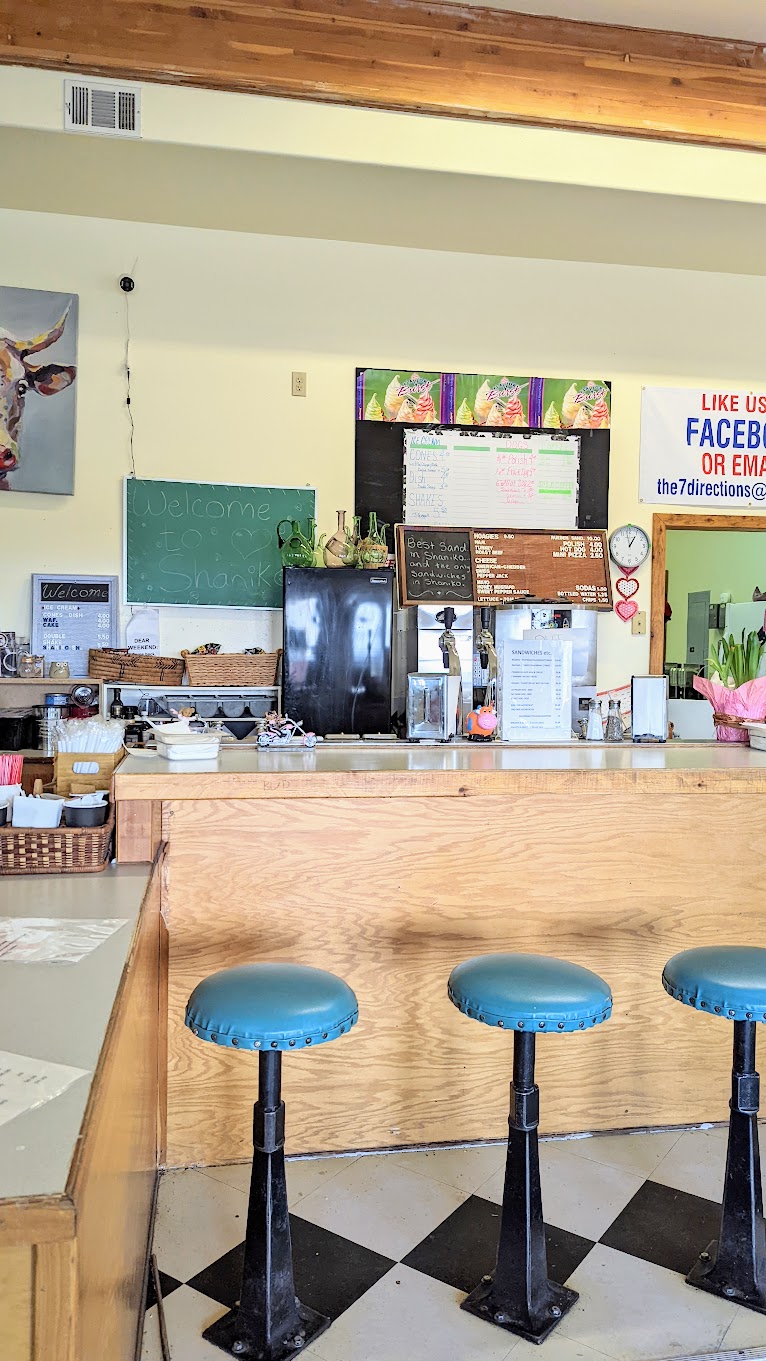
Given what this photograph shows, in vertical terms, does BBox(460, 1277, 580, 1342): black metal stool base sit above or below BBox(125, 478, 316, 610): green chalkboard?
below

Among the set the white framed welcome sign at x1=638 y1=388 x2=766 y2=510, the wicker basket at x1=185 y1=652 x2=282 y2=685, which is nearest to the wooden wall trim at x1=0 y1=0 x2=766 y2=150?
the white framed welcome sign at x1=638 y1=388 x2=766 y2=510

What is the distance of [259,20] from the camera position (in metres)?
3.65

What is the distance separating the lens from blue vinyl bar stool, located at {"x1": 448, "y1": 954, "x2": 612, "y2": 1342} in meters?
1.99

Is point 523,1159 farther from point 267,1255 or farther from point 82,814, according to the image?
point 82,814

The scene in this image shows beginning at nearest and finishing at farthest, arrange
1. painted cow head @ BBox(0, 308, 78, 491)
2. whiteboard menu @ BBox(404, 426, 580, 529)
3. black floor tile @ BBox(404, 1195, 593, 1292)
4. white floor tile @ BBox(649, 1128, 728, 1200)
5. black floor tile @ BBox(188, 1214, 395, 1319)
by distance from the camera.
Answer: black floor tile @ BBox(188, 1214, 395, 1319) < black floor tile @ BBox(404, 1195, 593, 1292) < white floor tile @ BBox(649, 1128, 728, 1200) < painted cow head @ BBox(0, 308, 78, 491) < whiteboard menu @ BBox(404, 426, 580, 529)

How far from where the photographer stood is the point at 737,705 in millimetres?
3387

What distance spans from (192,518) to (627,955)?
343cm

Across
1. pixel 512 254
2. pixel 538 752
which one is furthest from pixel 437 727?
pixel 512 254

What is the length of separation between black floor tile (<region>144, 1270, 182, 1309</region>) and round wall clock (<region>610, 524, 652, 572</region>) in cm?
440

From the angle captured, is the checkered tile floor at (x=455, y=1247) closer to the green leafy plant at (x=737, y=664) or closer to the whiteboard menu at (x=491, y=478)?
the green leafy plant at (x=737, y=664)

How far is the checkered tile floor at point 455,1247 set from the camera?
6.49 ft

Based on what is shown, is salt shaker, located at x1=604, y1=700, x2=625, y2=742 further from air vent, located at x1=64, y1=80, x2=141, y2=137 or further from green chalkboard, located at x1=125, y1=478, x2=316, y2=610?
air vent, located at x1=64, y1=80, x2=141, y2=137

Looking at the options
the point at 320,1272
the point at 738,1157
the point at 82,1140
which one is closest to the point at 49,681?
the point at 320,1272

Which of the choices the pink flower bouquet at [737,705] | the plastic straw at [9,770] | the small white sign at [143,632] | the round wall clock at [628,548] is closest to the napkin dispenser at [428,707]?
the pink flower bouquet at [737,705]
